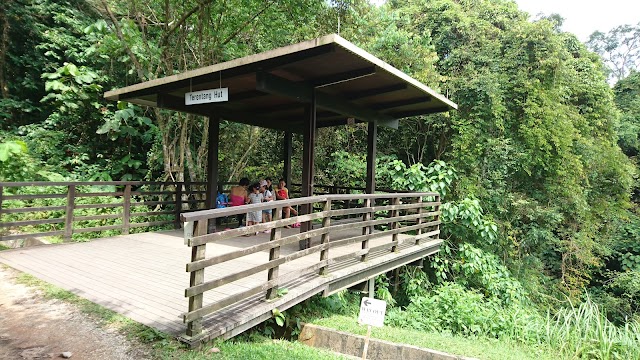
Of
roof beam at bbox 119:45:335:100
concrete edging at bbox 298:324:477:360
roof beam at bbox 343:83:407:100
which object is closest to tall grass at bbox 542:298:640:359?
concrete edging at bbox 298:324:477:360

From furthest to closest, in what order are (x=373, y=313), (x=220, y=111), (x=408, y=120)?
(x=408, y=120) → (x=220, y=111) → (x=373, y=313)

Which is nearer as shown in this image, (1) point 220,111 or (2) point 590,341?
(2) point 590,341

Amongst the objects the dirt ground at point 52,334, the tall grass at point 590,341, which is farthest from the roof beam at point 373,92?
the dirt ground at point 52,334

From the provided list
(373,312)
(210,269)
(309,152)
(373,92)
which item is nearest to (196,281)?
(373,312)

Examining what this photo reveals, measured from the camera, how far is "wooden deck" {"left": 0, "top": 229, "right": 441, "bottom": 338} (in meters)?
3.44

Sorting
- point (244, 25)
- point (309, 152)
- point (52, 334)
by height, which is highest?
point (244, 25)

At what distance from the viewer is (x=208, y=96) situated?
5848 millimetres

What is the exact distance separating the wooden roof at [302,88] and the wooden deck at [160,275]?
2.61 m

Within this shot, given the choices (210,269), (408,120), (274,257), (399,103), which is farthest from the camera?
(408,120)

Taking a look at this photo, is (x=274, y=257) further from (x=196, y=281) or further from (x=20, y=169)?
(x=20, y=169)

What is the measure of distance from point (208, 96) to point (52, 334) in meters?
3.85

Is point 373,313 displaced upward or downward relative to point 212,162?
downward

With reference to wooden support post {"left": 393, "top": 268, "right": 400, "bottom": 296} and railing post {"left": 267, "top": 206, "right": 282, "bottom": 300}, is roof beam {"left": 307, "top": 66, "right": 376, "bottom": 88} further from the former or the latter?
wooden support post {"left": 393, "top": 268, "right": 400, "bottom": 296}

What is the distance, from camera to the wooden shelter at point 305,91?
15.6 ft
